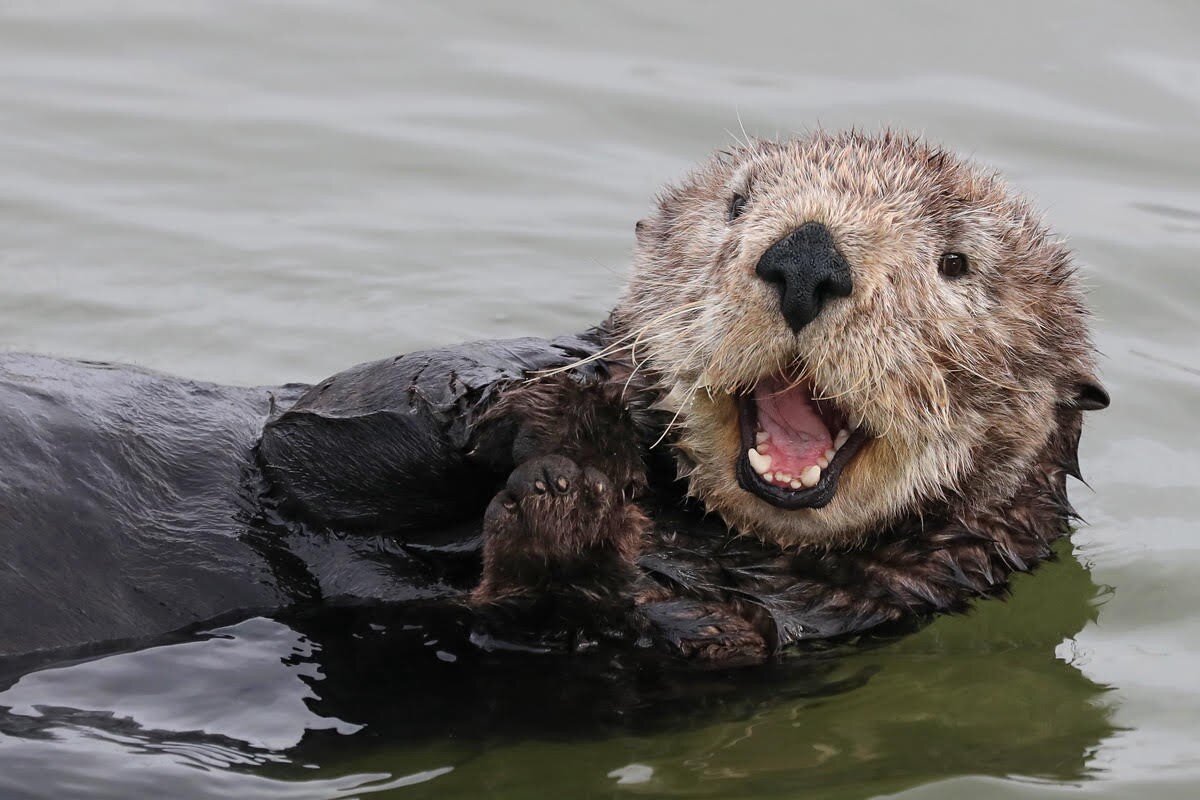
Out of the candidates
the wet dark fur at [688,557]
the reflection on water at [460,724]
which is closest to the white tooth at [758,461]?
the wet dark fur at [688,557]

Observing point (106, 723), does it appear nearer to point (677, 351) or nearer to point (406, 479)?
point (406, 479)

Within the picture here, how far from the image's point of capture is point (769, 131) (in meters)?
8.63

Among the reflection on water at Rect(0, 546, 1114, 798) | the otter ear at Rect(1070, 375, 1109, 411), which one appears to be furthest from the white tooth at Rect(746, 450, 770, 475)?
the otter ear at Rect(1070, 375, 1109, 411)

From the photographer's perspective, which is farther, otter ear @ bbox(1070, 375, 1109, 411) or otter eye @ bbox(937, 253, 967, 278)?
otter ear @ bbox(1070, 375, 1109, 411)

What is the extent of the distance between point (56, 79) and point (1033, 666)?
664 centimetres

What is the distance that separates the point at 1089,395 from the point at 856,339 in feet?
3.24

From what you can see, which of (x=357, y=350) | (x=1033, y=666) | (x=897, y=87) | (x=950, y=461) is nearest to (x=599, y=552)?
(x=950, y=461)

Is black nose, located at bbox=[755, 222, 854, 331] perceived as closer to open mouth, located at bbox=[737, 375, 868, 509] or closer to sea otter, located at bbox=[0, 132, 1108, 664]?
sea otter, located at bbox=[0, 132, 1108, 664]

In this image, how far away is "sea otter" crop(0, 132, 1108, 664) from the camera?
3906 millimetres

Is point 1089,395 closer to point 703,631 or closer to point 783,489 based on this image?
point 783,489

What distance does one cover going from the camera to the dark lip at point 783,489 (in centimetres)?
395

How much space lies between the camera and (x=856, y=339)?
12.8 feet

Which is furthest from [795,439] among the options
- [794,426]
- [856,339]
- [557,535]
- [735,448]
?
[557,535]

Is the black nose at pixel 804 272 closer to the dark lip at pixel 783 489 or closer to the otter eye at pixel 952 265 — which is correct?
the dark lip at pixel 783 489
